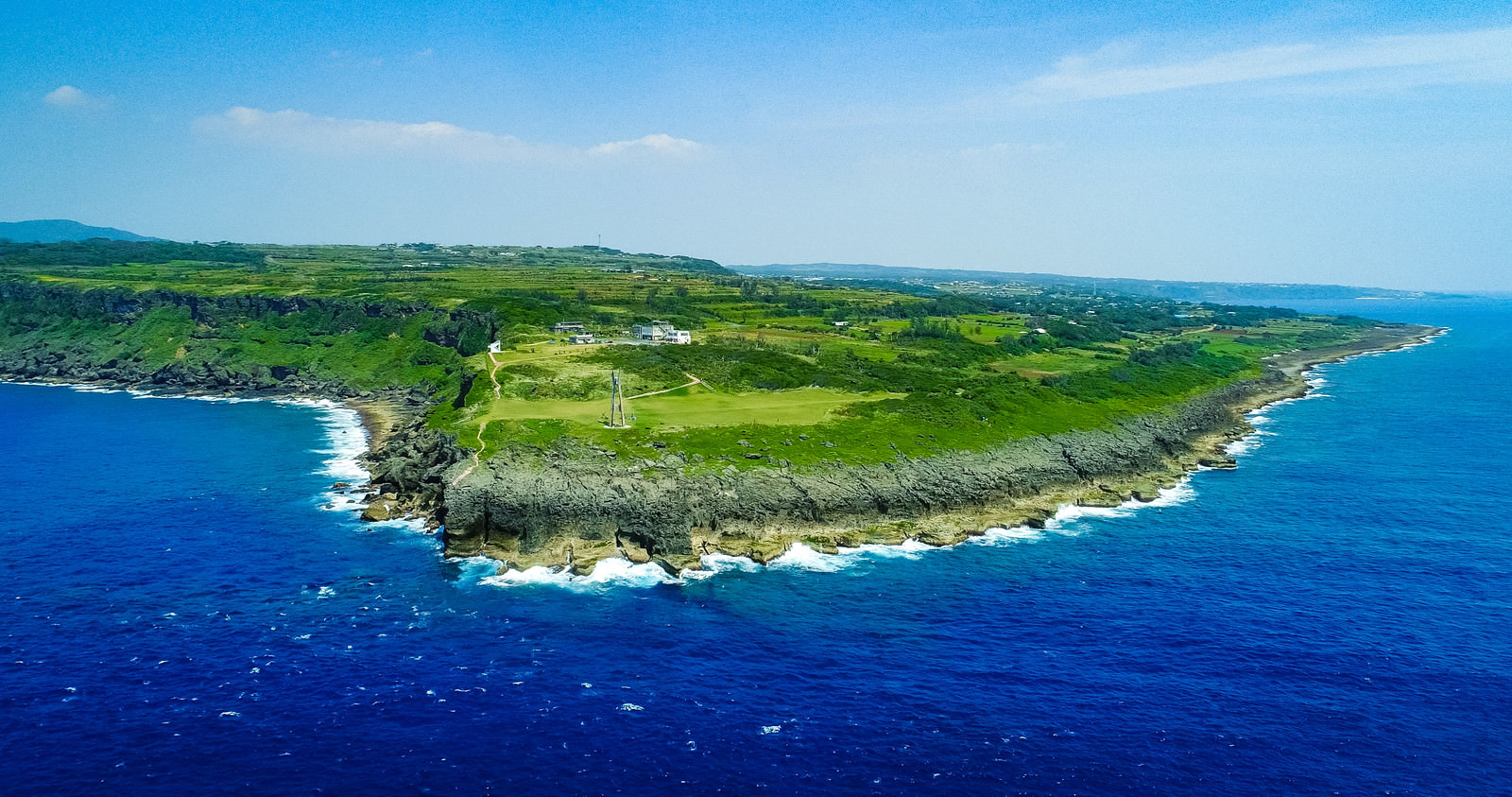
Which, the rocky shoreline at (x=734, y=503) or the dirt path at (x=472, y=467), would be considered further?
the dirt path at (x=472, y=467)

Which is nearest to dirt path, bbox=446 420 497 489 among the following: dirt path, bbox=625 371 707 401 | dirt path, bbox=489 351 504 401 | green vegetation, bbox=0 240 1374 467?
green vegetation, bbox=0 240 1374 467

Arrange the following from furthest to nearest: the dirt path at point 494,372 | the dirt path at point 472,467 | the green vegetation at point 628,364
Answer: the dirt path at point 494,372, the green vegetation at point 628,364, the dirt path at point 472,467

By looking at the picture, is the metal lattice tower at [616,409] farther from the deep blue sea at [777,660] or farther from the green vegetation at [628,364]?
the deep blue sea at [777,660]

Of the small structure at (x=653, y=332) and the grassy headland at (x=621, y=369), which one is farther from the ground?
the small structure at (x=653, y=332)

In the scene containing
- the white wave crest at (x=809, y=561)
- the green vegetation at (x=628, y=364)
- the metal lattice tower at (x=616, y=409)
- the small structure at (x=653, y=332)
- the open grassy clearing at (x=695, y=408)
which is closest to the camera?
the white wave crest at (x=809, y=561)

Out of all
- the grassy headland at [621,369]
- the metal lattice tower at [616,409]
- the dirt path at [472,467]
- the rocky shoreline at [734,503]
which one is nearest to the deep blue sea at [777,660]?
the rocky shoreline at [734,503]

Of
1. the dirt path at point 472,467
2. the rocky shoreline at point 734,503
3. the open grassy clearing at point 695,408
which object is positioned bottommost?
the rocky shoreline at point 734,503


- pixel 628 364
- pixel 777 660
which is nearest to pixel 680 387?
pixel 628 364
